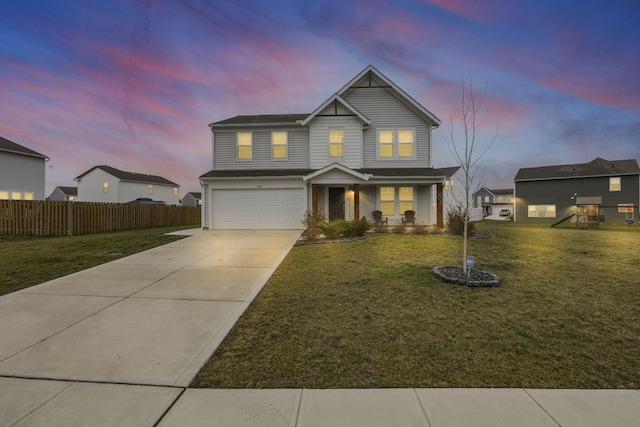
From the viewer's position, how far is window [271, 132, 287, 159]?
58.2 feet

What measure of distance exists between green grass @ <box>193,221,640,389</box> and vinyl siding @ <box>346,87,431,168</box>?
35.2 ft

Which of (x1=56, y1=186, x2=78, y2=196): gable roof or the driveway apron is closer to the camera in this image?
the driveway apron

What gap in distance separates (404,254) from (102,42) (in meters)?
19.8

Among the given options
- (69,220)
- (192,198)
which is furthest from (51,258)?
(192,198)

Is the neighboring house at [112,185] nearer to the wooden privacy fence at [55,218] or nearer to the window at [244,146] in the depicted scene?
the wooden privacy fence at [55,218]

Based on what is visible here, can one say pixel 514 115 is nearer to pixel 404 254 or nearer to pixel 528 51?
pixel 528 51

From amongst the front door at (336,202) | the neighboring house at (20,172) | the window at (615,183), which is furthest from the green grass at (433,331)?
the window at (615,183)

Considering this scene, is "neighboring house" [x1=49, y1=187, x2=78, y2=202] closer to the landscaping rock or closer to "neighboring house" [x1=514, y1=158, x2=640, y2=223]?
the landscaping rock

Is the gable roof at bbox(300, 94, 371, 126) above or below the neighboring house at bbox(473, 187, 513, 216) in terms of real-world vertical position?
above

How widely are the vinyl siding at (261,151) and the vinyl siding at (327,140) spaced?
21.9 inches

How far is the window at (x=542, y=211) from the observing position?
35625 mm

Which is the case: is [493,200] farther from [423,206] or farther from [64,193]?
[64,193]

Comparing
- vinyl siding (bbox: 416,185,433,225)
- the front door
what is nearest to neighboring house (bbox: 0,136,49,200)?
the front door

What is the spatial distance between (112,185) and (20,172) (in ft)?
50.4
